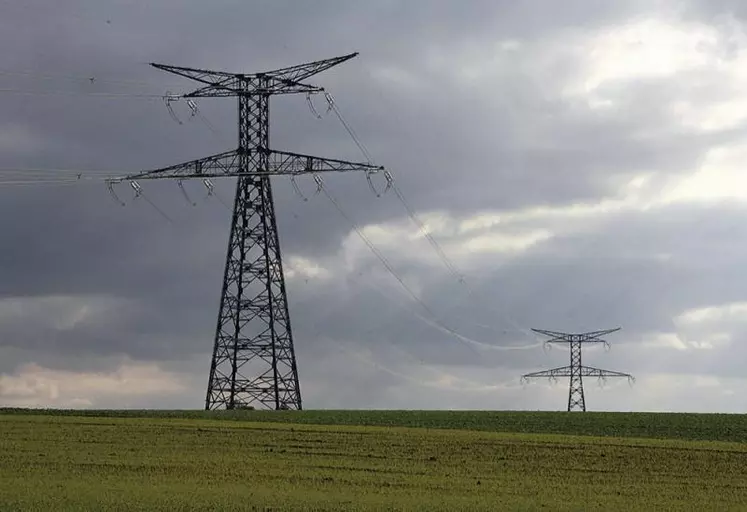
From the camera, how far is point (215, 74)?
8269 centimetres

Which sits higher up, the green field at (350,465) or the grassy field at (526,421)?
the grassy field at (526,421)

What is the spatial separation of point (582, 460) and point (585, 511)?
67.4ft

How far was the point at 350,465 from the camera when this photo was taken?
58.3 m

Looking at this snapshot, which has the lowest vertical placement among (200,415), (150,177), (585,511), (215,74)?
(585,511)

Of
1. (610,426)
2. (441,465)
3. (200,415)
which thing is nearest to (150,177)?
(200,415)

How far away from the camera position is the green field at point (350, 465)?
1784 inches

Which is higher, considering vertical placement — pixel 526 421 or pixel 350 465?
pixel 526 421

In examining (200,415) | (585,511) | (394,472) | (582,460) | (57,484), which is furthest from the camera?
(200,415)

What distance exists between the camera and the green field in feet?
149

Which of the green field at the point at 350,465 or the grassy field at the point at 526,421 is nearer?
the green field at the point at 350,465

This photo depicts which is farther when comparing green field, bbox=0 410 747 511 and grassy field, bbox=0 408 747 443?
grassy field, bbox=0 408 747 443

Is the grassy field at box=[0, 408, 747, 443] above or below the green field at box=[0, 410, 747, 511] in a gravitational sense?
above

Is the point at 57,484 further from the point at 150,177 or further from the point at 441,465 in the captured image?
the point at 150,177

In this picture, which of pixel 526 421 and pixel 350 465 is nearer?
pixel 350 465
